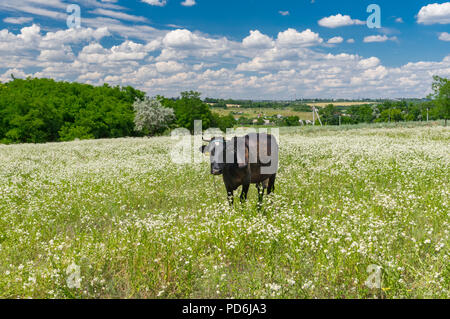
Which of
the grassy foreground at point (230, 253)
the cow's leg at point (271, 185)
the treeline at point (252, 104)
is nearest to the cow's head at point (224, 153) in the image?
the grassy foreground at point (230, 253)

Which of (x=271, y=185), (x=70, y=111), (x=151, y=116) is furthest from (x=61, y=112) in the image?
(x=271, y=185)

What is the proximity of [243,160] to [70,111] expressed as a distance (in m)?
82.5

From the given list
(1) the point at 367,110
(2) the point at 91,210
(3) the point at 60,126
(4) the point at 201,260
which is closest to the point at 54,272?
(4) the point at 201,260

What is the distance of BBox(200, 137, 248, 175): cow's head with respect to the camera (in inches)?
294

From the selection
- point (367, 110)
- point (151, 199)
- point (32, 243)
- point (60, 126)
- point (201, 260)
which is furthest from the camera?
point (367, 110)

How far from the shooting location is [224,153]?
7.57 m

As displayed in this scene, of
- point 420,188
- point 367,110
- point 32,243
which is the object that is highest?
point 367,110

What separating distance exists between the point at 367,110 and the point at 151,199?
171 m

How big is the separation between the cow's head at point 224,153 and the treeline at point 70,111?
67089 mm

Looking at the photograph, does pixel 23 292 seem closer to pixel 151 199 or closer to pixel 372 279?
pixel 372 279

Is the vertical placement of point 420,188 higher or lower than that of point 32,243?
higher

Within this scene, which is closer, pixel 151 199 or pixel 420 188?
pixel 420 188

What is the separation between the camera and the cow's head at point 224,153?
747 cm
